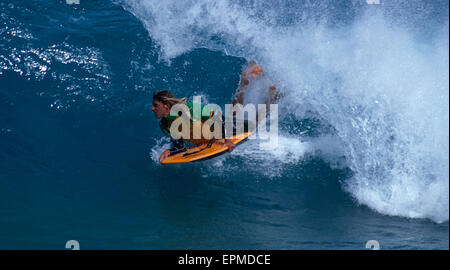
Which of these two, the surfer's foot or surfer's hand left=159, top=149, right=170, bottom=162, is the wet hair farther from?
the surfer's foot

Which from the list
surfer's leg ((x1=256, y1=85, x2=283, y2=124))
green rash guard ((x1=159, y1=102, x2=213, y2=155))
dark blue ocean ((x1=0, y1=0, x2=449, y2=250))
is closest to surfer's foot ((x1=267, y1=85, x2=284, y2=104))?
surfer's leg ((x1=256, y1=85, x2=283, y2=124))

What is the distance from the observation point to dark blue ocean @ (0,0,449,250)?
5.36 metres

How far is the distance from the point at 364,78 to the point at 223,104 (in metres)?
2.30

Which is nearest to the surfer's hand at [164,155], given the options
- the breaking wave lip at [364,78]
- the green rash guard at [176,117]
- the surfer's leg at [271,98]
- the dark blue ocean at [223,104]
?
the green rash guard at [176,117]

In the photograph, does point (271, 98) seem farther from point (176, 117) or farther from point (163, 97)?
point (163, 97)

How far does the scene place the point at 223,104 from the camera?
7316 mm

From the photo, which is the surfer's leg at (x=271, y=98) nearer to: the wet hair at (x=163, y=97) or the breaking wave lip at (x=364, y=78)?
the breaking wave lip at (x=364, y=78)

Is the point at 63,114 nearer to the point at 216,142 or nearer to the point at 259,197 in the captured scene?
the point at 216,142

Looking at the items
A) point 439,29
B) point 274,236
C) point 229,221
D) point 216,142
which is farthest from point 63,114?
point 439,29

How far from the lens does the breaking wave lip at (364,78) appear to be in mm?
6258

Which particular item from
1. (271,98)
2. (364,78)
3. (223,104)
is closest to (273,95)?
(271,98)

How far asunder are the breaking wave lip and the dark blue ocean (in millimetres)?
23
